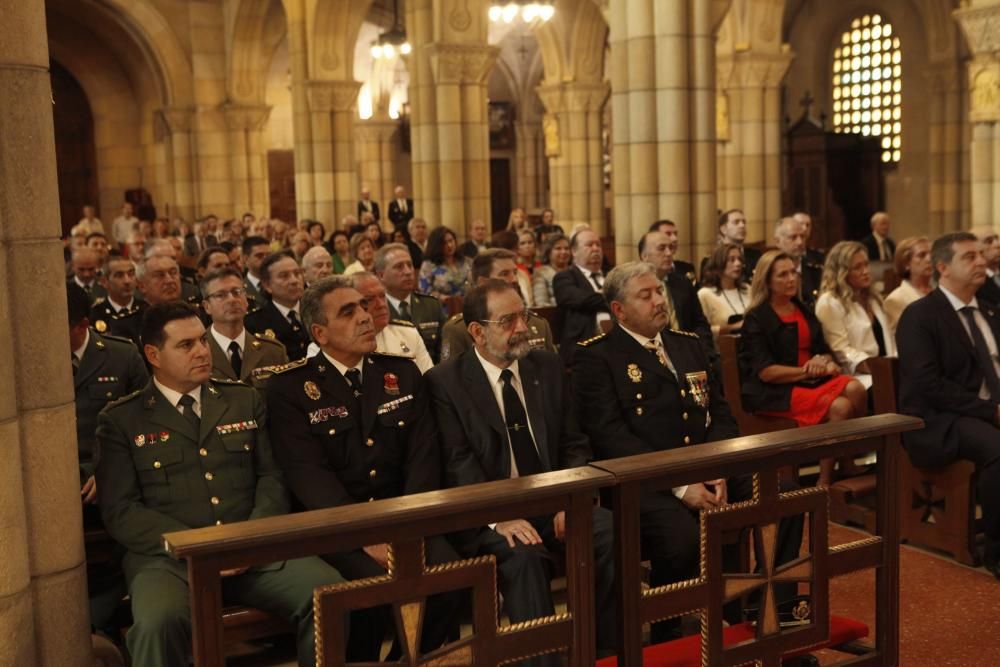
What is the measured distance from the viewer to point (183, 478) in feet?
12.2

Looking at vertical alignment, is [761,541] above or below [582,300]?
below

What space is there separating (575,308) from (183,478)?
3712 mm

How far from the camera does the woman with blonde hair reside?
6164mm

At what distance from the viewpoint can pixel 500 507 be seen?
279 centimetres

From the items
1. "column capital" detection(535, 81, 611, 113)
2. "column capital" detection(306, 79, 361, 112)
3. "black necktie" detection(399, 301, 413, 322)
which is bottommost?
"black necktie" detection(399, 301, 413, 322)

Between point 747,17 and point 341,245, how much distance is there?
25.6ft

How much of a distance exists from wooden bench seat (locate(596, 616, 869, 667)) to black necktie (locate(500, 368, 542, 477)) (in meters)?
0.90

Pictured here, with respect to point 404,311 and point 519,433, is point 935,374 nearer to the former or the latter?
point 519,433

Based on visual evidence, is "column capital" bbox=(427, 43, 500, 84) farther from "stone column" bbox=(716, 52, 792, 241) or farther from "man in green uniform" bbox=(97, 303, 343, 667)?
"man in green uniform" bbox=(97, 303, 343, 667)

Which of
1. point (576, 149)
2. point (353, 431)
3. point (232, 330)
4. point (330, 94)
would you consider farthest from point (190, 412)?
point (576, 149)

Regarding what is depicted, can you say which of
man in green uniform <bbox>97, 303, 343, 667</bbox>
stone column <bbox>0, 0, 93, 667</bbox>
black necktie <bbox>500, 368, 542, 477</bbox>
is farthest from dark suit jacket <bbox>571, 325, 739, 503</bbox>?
stone column <bbox>0, 0, 93, 667</bbox>

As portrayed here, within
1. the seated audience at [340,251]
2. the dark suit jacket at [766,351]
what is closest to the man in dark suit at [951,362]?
the dark suit jacket at [766,351]

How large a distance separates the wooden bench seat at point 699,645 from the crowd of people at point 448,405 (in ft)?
1.27

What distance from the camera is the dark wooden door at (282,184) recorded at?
25328 mm
